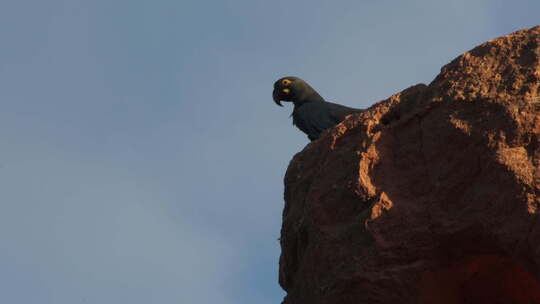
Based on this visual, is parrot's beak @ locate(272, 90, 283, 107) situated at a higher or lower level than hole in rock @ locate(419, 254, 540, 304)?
higher

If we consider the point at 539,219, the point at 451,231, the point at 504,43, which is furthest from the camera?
the point at 504,43

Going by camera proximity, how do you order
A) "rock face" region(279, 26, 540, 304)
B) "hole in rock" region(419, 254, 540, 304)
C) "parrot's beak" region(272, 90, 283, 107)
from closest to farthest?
1. "rock face" region(279, 26, 540, 304)
2. "hole in rock" region(419, 254, 540, 304)
3. "parrot's beak" region(272, 90, 283, 107)

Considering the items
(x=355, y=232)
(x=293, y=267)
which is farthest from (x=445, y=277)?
(x=293, y=267)

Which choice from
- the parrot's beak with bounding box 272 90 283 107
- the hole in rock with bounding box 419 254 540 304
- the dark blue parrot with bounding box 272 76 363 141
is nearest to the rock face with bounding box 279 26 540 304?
the hole in rock with bounding box 419 254 540 304

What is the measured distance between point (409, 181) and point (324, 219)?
0.54 m

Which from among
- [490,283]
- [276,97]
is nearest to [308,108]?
[276,97]

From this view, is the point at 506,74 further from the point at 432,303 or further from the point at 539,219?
the point at 432,303

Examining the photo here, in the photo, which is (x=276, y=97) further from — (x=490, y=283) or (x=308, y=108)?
(x=490, y=283)

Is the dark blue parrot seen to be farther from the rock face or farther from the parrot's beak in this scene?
the rock face

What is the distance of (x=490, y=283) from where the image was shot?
208 inches

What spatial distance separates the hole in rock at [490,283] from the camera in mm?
5039

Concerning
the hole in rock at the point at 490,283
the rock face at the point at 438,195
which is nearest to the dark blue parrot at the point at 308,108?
→ the rock face at the point at 438,195

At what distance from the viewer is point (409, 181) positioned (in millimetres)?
5043

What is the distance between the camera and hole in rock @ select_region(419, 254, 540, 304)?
16.5 ft
